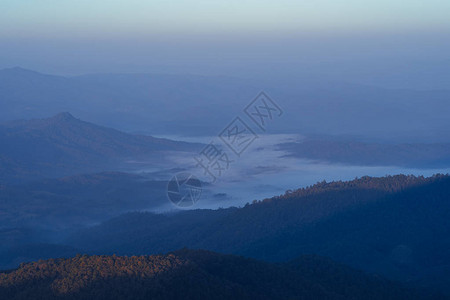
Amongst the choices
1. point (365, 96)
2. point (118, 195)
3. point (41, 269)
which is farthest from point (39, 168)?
point (365, 96)

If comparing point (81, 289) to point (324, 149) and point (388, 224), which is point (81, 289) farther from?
point (324, 149)

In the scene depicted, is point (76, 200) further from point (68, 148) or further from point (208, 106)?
point (208, 106)

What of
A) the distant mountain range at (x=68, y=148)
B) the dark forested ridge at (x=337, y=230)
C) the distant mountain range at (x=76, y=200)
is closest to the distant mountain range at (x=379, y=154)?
the distant mountain range at (x=68, y=148)

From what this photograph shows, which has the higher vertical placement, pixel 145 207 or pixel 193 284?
pixel 145 207

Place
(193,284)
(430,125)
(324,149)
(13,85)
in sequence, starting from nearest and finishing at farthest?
1. (193,284)
2. (324,149)
3. (430,125)
4. (13,85)

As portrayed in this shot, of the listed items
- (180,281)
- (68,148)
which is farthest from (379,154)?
(180,281)
